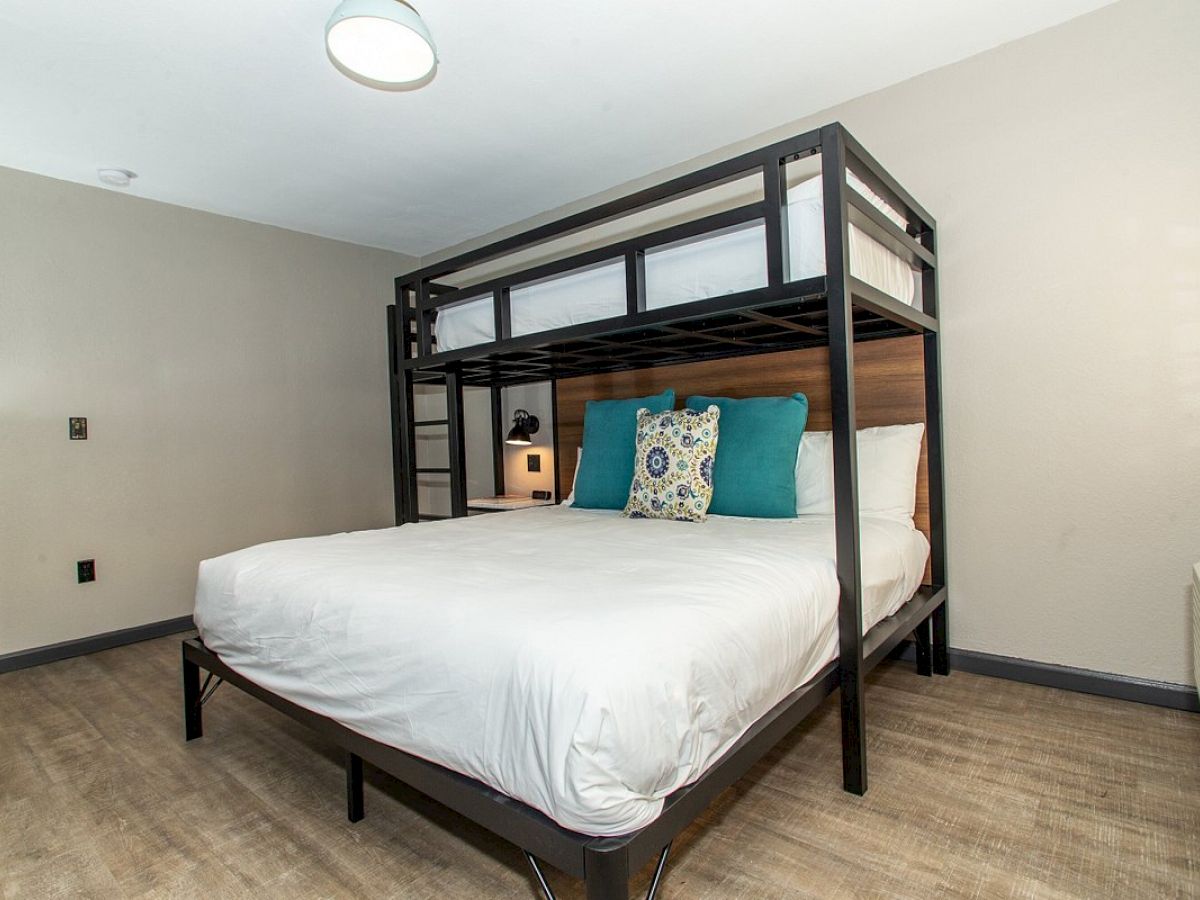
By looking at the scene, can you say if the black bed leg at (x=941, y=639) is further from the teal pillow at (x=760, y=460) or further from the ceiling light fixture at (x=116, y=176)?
the ceiling light fixture at (x=116, y=176)

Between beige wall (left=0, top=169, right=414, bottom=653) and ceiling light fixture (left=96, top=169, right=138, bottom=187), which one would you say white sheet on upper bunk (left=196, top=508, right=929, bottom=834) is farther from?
ceiling light fixture (left=96, top=169, right=138, bottom=187)

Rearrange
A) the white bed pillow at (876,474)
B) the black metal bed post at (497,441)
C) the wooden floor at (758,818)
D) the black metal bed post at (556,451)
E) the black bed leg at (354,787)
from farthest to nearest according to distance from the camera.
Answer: the black metal bed post at (497,441)
the black metal bed post at (556,451)
the white bed pillow at (876,474)
the black bed leg at (354,787)
the wooden floor at (758,818)

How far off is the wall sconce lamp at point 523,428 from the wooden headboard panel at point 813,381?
0.40 meters

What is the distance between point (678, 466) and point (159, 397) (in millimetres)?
2832

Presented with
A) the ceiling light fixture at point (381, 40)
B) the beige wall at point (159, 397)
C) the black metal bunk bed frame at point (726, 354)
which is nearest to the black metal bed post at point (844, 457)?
the black metal bunk bed frame at point (726, 354)

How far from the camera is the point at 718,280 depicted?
6.60 feet

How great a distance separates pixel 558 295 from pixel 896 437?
1406 mm

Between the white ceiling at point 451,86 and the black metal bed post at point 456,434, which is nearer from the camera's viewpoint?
Answer: the white ceiling at point 451,86

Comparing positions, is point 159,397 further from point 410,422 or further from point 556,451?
point 556,451

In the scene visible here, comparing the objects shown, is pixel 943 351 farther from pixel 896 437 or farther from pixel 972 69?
pixel 972 69

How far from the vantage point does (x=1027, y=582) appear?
94.6 inches

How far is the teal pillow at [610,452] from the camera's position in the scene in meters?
2.94

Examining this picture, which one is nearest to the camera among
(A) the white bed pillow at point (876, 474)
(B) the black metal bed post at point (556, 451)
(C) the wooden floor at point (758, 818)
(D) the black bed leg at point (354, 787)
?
(C) the wooden floor at point (758, 818)

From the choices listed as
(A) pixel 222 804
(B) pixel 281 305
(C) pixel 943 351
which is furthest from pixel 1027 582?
(B) pixel 281 305
